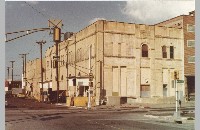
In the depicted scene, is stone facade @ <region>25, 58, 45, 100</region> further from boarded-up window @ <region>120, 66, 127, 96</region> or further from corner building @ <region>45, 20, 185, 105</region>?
boarded-up window @ <region>120, 66, 127, 96</region>

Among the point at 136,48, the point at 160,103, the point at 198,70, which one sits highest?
the point at 136,48

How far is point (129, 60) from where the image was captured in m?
44.6

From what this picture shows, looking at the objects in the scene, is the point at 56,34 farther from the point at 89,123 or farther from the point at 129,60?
the point at 129,60

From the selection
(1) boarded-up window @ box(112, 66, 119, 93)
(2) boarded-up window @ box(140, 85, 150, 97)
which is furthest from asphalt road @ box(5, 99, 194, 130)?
(2) boarded-up window @ box(140, 85, 150, 97)

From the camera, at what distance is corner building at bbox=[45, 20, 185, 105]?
42938mm

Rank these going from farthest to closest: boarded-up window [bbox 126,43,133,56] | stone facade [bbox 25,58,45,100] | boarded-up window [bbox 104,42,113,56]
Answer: stone facade [bbox 25,58,45,100] < boarded-up window [bbox 126,43,133,56] < boarded-up window [bbox 104,42,113,56]

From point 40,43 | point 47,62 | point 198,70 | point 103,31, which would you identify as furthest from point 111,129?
point 47,62

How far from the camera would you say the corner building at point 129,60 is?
42938mm

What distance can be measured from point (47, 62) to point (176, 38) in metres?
34.1

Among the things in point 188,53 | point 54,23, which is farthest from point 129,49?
point 54,23

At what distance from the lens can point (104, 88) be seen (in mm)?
42438

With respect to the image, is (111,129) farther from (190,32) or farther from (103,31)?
(190,32)

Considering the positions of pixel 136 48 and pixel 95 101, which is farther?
pixel 136 48

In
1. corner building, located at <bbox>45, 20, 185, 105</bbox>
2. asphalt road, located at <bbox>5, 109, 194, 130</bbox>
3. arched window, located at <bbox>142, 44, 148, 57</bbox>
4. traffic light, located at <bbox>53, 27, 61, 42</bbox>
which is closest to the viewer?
traffic light, located at <bbox>53, 27, 61, 42</bbox>
